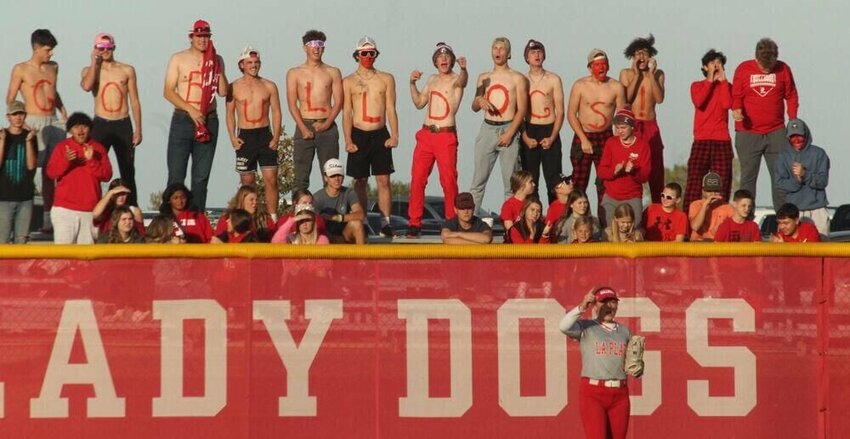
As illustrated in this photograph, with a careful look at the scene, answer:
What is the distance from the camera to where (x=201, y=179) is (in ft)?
52.6

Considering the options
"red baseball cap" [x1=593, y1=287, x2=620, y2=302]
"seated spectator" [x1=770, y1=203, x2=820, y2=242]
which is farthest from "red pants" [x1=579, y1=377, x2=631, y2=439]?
"seated spectator" [x1=770, y1=203, x2=820, y2=242]

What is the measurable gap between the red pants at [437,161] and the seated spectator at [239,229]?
264 centimetres

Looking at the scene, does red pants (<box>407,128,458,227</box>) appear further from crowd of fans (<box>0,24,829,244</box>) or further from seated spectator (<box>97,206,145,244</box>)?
seated spectator (<box>97,206,145,244</box>)

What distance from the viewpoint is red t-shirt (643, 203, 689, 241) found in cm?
1486

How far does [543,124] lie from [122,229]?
16.2ft

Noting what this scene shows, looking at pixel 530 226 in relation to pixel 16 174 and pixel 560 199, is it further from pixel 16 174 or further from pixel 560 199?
pixel 16 174

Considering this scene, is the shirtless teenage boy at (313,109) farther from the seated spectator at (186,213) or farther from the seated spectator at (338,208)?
the seated spectator at (186,213)

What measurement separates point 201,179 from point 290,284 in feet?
13.1

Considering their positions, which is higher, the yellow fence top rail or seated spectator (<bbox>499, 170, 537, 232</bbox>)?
seated spectator (<bbox>499, 170, 537, 232</bbox>)

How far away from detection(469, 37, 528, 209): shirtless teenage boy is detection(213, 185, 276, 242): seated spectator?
2.75 m

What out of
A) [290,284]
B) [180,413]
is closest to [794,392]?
[290,284]

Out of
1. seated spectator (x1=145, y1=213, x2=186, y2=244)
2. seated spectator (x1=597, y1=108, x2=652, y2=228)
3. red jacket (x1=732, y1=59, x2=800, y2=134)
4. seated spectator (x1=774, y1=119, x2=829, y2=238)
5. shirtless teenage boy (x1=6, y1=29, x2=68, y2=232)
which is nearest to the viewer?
seated spectator (x1=145, y1=213, x2=186, y2=244)

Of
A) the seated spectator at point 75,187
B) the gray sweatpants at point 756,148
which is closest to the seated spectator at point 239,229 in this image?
the seated spectator at point 75,187

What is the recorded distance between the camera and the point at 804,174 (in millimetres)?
15461
